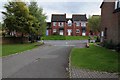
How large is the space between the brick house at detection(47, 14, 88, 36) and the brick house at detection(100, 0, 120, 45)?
57053mm

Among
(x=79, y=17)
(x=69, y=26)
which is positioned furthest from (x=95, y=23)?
(x=69, y=26)

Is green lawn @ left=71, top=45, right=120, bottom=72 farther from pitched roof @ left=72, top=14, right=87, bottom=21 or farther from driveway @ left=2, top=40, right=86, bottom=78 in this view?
pitched roof @ left=72, top=14, right=87, bottom=21

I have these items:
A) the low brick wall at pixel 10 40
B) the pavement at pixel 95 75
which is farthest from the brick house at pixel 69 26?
the pavement at pixel 95 75

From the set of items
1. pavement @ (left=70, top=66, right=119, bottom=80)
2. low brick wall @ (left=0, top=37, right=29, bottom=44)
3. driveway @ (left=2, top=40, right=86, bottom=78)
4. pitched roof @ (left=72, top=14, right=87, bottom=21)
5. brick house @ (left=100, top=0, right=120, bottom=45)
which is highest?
pitched roof @ (left=72, top=14, right=87, bottom=21)

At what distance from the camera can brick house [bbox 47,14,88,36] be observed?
97.7 metres

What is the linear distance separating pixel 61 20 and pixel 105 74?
8526 cm

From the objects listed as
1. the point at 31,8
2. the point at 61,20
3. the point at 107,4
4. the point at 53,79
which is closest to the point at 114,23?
the point at 107,4

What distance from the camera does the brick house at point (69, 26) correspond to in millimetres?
97688

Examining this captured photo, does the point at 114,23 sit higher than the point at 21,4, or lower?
lower

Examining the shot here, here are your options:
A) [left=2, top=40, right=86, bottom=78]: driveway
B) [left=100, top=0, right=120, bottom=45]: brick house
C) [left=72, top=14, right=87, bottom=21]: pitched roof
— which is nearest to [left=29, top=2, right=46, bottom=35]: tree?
[left=100, top=0, right=120, bottom=45]: brick house

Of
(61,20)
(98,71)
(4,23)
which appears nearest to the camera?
(98,71)

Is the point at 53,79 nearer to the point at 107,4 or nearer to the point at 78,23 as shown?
the point at 107,4

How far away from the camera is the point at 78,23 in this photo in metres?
98.1

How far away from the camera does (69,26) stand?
9875 cm
